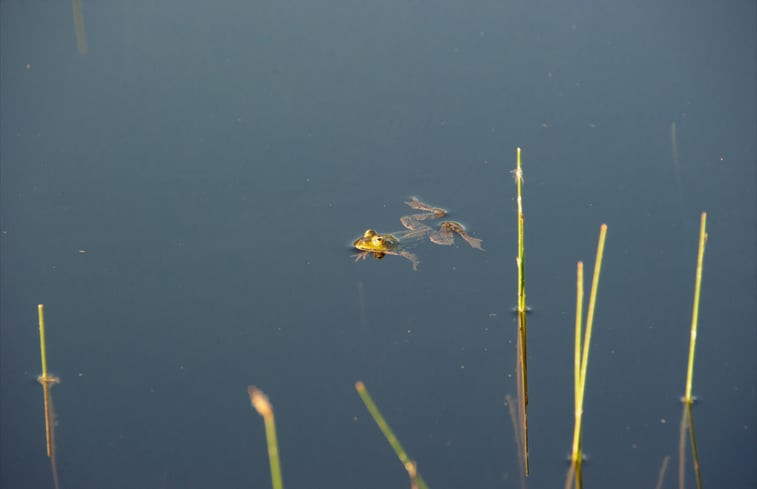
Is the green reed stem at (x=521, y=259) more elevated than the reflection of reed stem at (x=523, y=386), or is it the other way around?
the green reed stem at (x=521, y=259)

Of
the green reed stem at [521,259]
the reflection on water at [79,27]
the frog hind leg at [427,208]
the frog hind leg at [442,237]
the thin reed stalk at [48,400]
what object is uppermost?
the reflection on water at [79,27]

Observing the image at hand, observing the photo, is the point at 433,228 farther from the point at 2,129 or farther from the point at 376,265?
the point at 2,129

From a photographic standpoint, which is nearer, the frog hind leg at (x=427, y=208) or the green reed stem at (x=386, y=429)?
the green reed stem at (x=386, y=429)

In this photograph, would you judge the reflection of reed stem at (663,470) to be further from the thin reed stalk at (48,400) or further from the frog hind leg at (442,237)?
the thin reed stalk at (48,400)

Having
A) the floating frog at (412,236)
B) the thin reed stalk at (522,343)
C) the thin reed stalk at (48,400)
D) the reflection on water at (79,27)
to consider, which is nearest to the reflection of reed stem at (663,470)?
the thin reed stalk at (522,343)

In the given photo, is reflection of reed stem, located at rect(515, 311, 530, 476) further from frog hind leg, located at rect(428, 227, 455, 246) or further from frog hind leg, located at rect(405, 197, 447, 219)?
frog hind leg, located at rect(405, 197, 447, 219)

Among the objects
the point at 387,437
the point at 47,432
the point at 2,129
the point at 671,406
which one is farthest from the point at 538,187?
the point at 2,129

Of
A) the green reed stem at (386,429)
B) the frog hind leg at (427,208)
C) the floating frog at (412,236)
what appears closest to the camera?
the green reed stem at (386,429)
